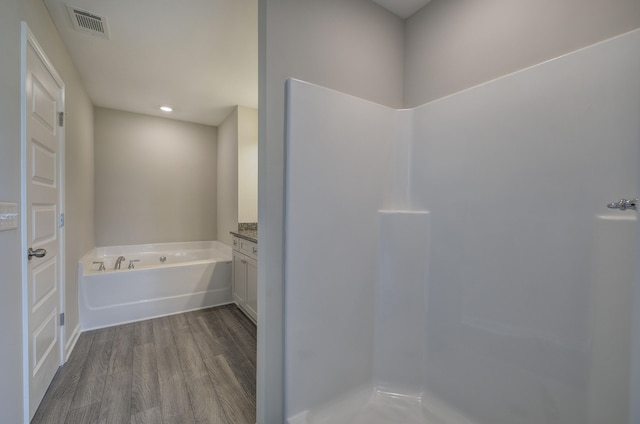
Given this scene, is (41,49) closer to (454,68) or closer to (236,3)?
(236,3)

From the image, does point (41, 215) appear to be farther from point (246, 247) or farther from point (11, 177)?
point (246, 247)

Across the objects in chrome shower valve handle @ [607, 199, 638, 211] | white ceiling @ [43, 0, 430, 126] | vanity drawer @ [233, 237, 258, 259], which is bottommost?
vanity drawer @ [233, 237, 258, 259]

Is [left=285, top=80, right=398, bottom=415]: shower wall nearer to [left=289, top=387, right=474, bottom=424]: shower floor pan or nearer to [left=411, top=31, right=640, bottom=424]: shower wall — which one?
[left=289, top=387, right=474, bottom=424]: shower floor pan

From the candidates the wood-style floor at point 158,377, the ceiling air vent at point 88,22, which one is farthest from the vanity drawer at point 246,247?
the ceiling air vent at point 88,22

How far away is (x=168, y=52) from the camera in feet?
7.04

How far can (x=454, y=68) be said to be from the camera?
57.7 inches

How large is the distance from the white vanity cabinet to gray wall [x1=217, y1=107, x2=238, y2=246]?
573mm

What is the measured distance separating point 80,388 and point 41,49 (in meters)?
2.14

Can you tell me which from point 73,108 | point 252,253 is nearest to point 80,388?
point 252,253

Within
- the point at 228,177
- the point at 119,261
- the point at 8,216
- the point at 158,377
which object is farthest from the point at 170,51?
the point at 119,261

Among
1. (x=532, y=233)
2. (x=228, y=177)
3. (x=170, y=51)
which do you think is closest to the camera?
(x=532, y=233)

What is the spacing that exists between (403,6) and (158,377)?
9.72ft

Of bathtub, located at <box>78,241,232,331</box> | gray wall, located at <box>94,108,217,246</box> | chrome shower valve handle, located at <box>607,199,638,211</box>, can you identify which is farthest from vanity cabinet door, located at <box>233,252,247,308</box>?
chrome shower valve handle, located at <box>607,199,638,211</box>

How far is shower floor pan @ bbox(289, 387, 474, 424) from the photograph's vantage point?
53.2 inches
